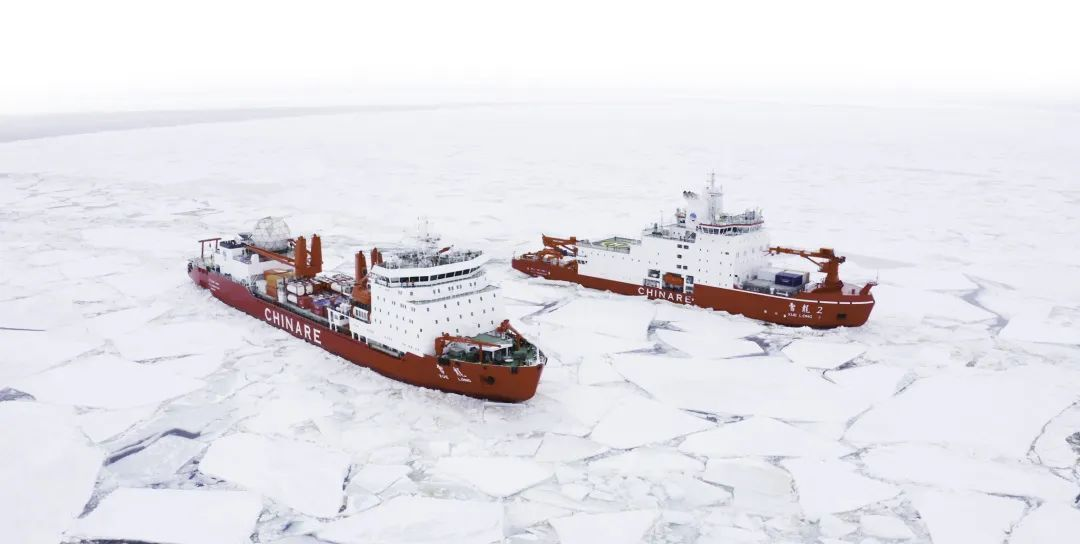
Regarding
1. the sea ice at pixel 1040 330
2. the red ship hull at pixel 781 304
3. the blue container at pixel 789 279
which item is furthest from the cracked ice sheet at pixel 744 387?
the sea ice at pixel 1040 330

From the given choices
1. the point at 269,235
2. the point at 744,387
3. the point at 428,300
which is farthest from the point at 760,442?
the point at 269,235

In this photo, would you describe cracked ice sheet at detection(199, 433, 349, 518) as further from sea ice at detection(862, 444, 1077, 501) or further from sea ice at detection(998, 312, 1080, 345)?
sea ice at detection(998, 312, 1080, 345)

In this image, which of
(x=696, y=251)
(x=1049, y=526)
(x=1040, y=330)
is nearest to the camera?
(x=1049, y=526)

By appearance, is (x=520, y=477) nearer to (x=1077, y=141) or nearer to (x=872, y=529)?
(x=872, y=529)

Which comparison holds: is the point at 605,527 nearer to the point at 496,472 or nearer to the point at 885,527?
the point at 496,472

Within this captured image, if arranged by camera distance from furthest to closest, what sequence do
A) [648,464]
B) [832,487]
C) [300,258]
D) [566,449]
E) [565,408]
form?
[300,258] → [565,408] → [566,449] → [648,464] → [832,487]

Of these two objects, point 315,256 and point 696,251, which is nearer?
point 315,256

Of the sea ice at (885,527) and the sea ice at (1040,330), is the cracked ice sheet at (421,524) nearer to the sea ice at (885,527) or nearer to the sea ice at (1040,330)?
the sea ice at (885,527)

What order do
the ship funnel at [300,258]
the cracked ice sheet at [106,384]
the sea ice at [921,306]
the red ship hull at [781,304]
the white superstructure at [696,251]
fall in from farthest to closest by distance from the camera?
the white superstructure at [696,251]
the sea ice at [921,306]
the ship funnel at [300,258]
the red ship hull at [781,304]
the cracked ice sheet at [106,384]
